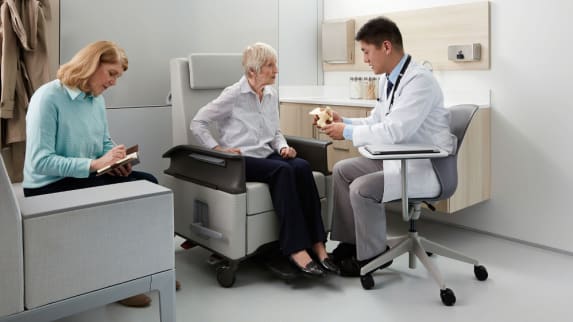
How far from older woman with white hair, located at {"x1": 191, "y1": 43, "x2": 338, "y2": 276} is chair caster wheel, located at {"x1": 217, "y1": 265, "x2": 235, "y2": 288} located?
0.29m

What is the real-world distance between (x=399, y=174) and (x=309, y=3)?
231 centimetres

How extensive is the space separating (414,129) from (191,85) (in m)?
1.32

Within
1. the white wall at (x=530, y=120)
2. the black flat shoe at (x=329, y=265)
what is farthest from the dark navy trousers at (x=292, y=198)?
the white wall at (x=530, y=120)

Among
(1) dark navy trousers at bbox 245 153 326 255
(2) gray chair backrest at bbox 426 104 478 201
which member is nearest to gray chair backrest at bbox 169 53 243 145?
(1) dark navy trousers at bbox 245 153 326 255

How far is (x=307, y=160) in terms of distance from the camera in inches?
129

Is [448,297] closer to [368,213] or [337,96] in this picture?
[368,213]

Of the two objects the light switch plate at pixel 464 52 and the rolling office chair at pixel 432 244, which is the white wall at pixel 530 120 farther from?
the rolling office chair at pixel 432 244

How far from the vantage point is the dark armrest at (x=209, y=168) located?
277 cm

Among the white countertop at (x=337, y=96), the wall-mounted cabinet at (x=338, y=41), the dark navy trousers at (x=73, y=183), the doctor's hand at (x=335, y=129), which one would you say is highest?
the wall-mounted cabinet at (x=338, y=41)

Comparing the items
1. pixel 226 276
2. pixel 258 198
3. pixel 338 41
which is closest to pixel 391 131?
pixel 258 198

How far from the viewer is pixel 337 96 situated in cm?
462

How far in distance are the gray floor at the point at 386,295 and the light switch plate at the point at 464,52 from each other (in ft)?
4.14

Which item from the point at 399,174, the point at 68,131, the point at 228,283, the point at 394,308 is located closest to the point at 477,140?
the point at 399,174

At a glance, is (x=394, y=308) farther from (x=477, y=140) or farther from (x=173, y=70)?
(x=173, y=70)
